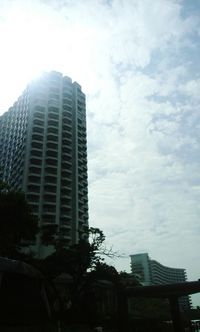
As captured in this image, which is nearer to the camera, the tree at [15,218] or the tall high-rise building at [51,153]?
the tree at [15,218]

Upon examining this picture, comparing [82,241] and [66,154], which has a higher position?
[66,154]

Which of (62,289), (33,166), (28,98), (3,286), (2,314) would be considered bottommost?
(2,314)

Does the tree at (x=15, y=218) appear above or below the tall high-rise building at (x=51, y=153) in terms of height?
below

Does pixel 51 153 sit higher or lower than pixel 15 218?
higher

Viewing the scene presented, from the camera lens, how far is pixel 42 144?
90750 millimetres

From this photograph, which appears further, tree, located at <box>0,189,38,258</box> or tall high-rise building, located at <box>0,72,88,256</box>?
tall high-rise building, located at <box>0,72,88,256</box>

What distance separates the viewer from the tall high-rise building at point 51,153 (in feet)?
273

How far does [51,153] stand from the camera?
296 feet

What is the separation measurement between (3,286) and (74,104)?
3834 inches

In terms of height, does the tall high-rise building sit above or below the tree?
above

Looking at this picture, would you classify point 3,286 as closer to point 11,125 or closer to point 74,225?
point 74,225

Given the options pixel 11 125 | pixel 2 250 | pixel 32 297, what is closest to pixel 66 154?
pixel 11 125

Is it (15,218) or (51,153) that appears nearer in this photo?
(15,218)

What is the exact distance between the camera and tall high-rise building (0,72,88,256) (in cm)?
8319
